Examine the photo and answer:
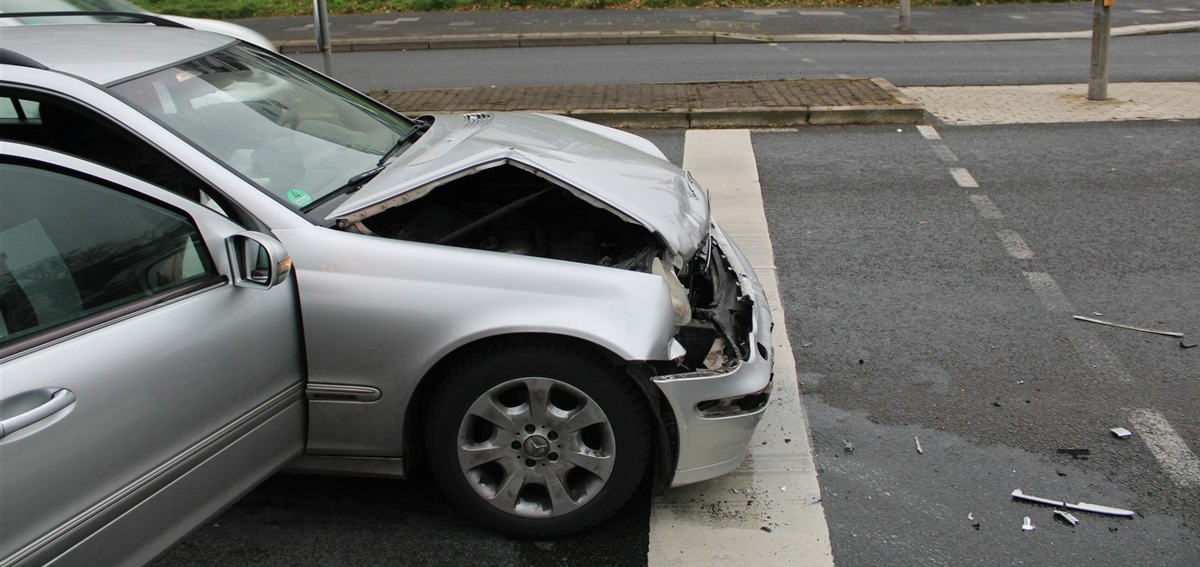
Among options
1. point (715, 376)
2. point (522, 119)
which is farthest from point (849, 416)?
point (522, 119)

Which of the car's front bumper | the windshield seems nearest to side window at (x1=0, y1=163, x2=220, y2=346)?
the windshield

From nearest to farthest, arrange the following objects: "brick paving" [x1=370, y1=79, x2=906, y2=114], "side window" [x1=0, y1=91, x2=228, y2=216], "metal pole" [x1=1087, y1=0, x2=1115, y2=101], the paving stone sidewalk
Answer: "side window" [x1=0, y1=91, x2=228, y2=216]
the paving stone sidewalk
"metal pole" [x1=1087, y1=0, x2=1115, y2=101]
"brick paving" [x1=370, y1=79, x2=906, y2=114]

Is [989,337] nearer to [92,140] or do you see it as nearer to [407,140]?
[407,140]

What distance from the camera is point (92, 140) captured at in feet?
12.1

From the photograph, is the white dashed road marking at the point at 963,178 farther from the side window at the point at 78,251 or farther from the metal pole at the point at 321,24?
the side window at the point at 78,251

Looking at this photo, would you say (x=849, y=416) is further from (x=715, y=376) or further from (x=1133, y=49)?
(x=1133, y=49)

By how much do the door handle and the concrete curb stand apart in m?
14.0

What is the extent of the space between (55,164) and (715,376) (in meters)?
2.14

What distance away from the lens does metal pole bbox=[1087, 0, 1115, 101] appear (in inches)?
370

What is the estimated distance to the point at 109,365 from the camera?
9.10 feet

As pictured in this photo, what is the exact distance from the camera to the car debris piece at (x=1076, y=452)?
403 centimetres

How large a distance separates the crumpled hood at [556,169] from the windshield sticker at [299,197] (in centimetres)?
20

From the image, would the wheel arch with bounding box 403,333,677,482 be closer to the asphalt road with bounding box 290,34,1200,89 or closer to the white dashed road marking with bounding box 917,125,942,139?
the white dashed road marking with bounding box 917,125,942,139

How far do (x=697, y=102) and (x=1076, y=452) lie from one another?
619 centimetres
